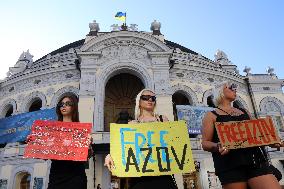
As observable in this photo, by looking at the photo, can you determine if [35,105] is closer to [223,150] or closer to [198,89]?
[198,89]

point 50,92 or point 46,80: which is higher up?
point 46,80

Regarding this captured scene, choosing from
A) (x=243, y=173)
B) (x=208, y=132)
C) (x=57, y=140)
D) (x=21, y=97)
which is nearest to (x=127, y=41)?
(x=21, y=97)

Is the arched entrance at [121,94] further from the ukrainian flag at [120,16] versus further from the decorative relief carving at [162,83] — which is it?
the ukrainian flag at [120,16]

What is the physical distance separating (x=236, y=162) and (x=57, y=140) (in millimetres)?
2707

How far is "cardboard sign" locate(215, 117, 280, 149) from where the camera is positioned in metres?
3.84

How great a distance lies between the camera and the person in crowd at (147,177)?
11.3 ft

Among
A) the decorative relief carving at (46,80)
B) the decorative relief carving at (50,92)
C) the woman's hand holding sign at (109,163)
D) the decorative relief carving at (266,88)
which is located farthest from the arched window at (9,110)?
the woman's hand holding sign at (109,163)

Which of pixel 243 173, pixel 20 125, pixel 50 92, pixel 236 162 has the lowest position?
pixel 243 173

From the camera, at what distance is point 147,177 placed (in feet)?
11.7

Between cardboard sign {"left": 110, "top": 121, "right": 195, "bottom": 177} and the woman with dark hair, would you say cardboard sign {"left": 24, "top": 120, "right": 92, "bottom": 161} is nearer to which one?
the woman with dark hair

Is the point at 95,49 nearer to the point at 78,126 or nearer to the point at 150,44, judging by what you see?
the point at 150,44

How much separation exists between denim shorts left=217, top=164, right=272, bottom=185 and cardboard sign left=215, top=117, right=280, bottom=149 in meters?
0.29

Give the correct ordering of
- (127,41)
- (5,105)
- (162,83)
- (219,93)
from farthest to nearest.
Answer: (5,105), (127,41), (162,83), (219,93)

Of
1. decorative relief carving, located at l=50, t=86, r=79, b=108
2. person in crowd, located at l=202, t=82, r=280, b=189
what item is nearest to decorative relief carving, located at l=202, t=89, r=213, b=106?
decorative relief carving, located at l=50, t=86, r=79, b=108
